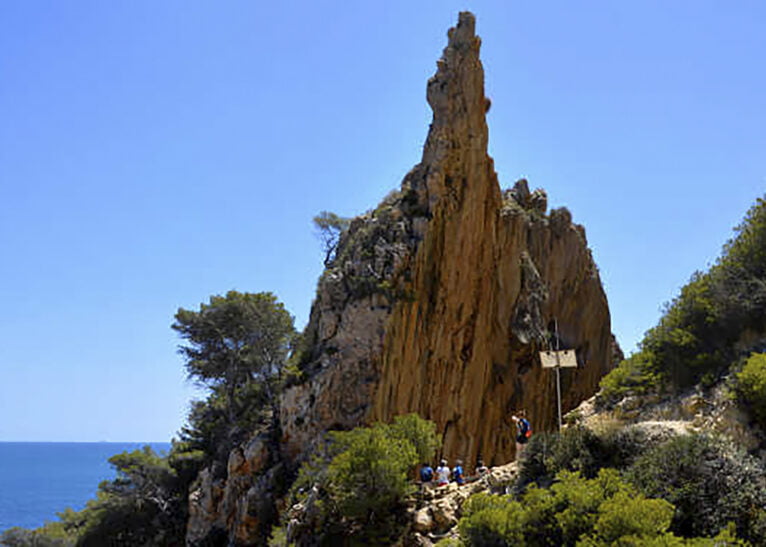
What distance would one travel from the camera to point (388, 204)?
39.4 m

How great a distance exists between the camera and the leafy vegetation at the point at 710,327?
18.4 m

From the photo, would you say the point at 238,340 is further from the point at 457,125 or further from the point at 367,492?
the point at 367,492

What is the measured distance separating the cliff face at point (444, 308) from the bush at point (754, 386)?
18.7 meters

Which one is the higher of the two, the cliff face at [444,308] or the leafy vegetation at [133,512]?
the cliff face at [444,308]

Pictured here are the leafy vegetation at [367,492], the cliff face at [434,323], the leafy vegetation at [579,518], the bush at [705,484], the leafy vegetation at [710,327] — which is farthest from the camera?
the cliff face at [434,323]

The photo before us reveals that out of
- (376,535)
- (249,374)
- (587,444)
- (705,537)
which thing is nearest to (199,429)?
(249,374)

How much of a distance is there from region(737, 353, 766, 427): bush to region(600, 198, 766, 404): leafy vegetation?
1636 mm

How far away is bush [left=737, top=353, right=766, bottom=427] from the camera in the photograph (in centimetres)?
1514

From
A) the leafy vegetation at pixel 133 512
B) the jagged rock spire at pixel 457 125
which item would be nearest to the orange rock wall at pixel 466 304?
the jagged rock spire at pixel 457 125

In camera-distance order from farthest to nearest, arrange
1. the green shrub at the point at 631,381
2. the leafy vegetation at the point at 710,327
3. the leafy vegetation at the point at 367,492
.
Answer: the green shrub at the point at 631,381, the leafy vegetation at the point at 710,327, the leafy vegetation at the point at 367,492

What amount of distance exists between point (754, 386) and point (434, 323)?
21.2 m

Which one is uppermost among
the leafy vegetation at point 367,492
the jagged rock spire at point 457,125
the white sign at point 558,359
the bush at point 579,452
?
the jagged rock spire at point 457,125

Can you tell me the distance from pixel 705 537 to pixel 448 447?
881 inches

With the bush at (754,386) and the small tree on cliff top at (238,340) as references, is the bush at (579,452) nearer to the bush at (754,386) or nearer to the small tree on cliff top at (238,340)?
the bush at (754,386)
